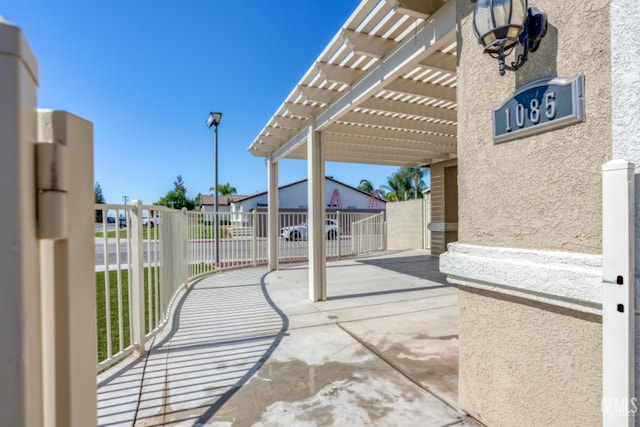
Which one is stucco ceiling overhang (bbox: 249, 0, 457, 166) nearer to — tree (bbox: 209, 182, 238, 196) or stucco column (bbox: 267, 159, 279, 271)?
stucco column (bbox: 267, 159, 279, 271)

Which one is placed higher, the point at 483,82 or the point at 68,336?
the point at 483,82

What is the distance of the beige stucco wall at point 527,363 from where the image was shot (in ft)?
5.90

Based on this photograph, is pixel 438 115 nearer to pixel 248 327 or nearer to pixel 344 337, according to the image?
pixel 344 337

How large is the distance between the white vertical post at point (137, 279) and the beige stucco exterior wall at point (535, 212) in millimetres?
3146

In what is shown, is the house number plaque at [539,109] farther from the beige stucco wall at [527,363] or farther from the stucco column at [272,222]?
the stucco column at [272,222]

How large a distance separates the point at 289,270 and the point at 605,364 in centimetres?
797

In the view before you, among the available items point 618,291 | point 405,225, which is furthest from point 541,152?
point 405,225

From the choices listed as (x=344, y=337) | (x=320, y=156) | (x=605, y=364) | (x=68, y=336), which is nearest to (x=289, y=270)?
(x=320, y=156)

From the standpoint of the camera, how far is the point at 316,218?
6.08 m

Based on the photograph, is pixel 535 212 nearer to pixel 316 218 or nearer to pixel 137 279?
pixel 137 279

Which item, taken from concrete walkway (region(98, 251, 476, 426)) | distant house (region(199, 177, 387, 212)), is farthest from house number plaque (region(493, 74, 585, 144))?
distant house (region(199, 177, 387, 212))

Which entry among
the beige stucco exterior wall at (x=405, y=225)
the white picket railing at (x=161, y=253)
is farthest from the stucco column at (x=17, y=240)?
the beige stucco exterior wall at (x=405, y=225)

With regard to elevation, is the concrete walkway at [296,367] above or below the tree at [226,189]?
below

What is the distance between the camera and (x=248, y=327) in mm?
4570
